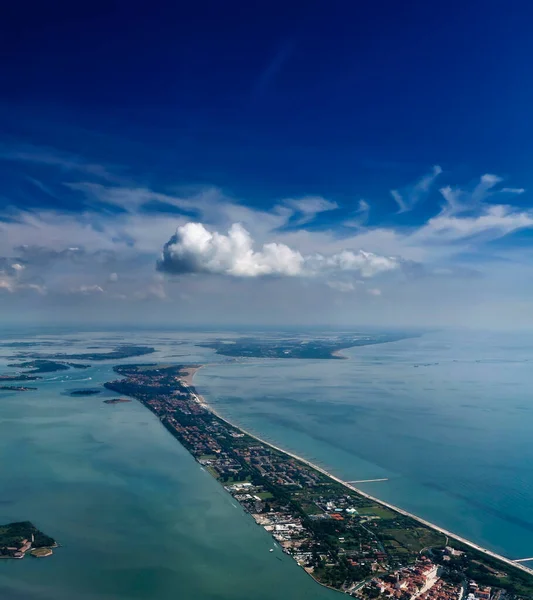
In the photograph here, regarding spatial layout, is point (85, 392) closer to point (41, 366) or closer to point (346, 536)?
point (41, 366)

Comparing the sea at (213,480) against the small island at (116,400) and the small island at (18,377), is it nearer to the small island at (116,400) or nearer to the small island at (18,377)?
the small island at (116,400)

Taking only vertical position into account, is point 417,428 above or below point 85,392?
below

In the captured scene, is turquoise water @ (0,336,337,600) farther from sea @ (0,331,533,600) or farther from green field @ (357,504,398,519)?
green field @ (357,504,398,519)

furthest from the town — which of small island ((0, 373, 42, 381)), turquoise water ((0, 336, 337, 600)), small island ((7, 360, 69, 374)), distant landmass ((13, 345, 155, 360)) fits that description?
distant landmass ((13, 345, 155, 360))

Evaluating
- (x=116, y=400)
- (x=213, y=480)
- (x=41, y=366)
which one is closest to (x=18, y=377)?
(x=41, y=366)

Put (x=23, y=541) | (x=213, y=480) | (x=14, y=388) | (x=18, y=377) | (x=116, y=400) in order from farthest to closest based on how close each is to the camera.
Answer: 1. (x=18, y=377)
2. (x=14, y=388)
3. (x=116, y=400)
4. (x=213, y=480)
5. (x=23, y=541)

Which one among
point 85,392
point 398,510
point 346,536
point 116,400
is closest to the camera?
point 346,536
